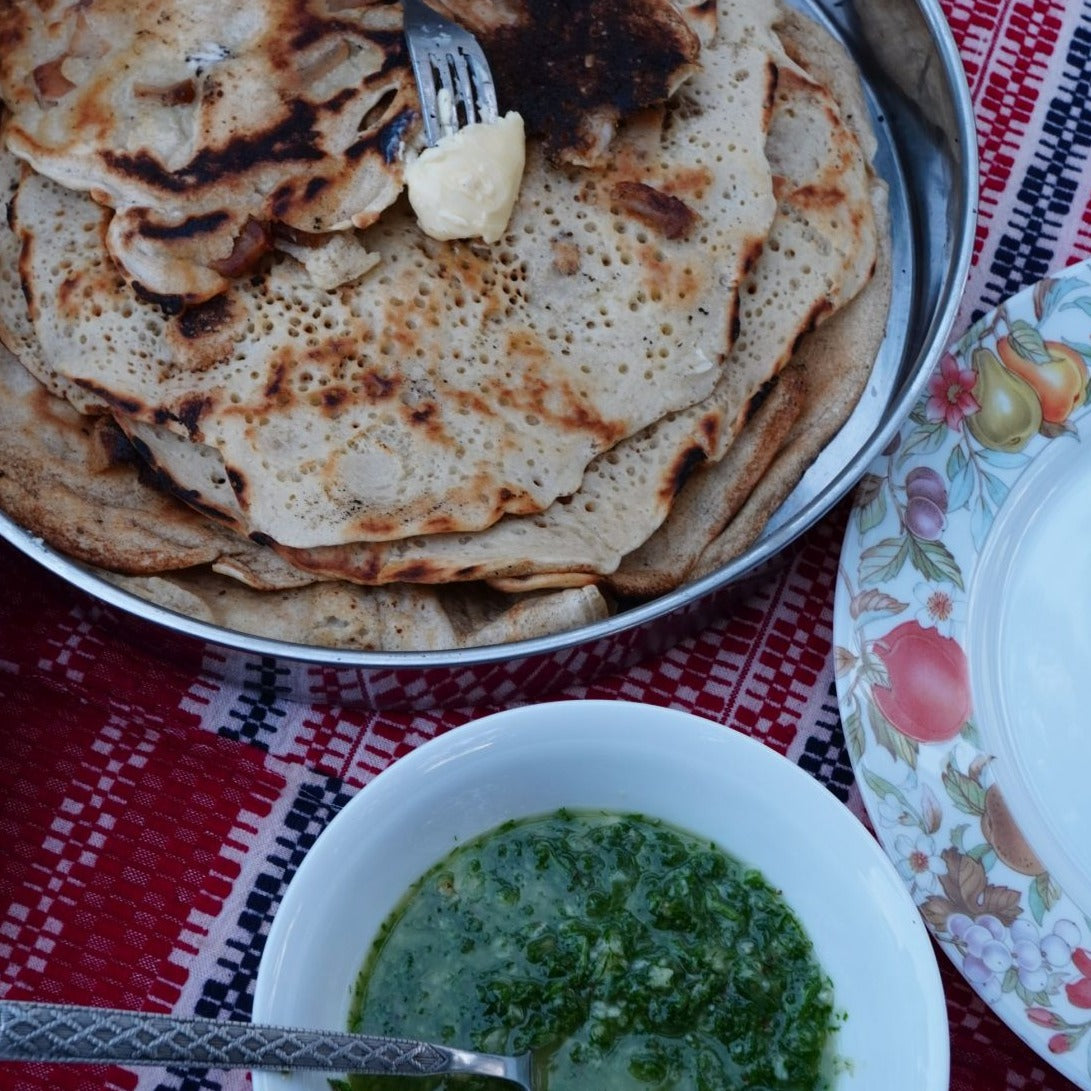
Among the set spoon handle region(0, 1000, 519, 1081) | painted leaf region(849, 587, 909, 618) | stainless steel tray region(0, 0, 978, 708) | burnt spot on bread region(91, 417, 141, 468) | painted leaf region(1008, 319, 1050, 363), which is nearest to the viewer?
spoon handle region(0, 1000, 519, 1081)

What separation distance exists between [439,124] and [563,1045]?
3.48 ft

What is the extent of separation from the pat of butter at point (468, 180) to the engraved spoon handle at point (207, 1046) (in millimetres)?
922

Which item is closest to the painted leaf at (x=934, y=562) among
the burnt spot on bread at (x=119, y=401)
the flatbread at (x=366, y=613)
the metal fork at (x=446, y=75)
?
the flatbread at (x=366, y=613)

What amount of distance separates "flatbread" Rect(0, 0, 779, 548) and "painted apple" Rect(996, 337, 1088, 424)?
424mm

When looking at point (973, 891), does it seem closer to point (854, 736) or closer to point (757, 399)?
point (854, 736)

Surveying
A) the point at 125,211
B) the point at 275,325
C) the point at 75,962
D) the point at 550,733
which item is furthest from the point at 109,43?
the point at 75,962

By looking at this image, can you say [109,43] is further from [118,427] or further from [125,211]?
[118,427]

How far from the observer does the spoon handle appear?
1138 mm

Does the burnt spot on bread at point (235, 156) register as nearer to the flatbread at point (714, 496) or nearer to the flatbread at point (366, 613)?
the flatbread at point (366, 613)

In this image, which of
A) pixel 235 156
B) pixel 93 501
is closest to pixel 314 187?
pixel 235 156

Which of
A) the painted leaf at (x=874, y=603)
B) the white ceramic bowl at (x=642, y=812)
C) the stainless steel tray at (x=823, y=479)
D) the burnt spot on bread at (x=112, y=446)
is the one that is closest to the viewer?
the white ceramic bowl at (x=642, y=812)

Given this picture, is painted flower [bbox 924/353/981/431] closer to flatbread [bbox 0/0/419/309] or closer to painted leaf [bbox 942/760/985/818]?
painted leaf [bbox 942/760/985/818]

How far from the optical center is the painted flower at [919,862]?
1.76 m

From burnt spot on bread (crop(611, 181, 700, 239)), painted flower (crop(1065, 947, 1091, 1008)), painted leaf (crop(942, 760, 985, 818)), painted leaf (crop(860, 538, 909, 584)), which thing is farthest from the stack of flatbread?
painted flower (crop(1065, 947, 1091, 1008))
